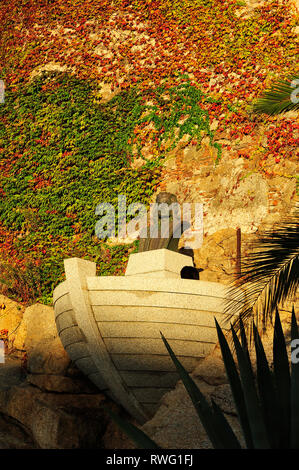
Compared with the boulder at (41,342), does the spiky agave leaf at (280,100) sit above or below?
above

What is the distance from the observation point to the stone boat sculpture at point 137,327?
4.92m

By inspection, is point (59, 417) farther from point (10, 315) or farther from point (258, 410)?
point (258, 410)

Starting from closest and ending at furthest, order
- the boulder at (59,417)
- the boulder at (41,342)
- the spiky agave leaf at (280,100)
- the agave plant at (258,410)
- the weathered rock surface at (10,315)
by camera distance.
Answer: the agave plant at (258,410) < the spiky agave leaf at (280,100) < the boulder at (59,417) < the boulder at (41,342) < the weathered rock surface at (10,315)

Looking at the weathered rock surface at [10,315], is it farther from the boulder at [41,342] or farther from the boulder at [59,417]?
the boulder at [59,417]

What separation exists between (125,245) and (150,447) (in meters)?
6.26

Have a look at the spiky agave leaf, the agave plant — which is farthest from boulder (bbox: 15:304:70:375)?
the agave plant

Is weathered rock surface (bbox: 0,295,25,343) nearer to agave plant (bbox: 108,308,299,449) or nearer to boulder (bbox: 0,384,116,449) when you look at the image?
boulder (bbox: 0,384,116,449)

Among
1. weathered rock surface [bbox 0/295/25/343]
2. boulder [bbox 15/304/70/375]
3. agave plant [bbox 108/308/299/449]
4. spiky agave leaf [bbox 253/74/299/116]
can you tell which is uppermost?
spiky agave leaf [bbox 253/74/299/116]

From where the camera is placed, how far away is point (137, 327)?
4914mm

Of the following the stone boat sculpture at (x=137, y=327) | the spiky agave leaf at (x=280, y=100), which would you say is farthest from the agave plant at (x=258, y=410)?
the spiky agave leaf at (x=280, y=100)

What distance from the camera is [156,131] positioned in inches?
354

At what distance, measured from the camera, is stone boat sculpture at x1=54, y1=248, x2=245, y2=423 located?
492cm

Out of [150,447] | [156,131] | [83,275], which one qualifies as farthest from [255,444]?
[156,131]

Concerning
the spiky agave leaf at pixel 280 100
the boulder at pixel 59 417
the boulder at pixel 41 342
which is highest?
the spiky agave leaf at pixel 280 100
